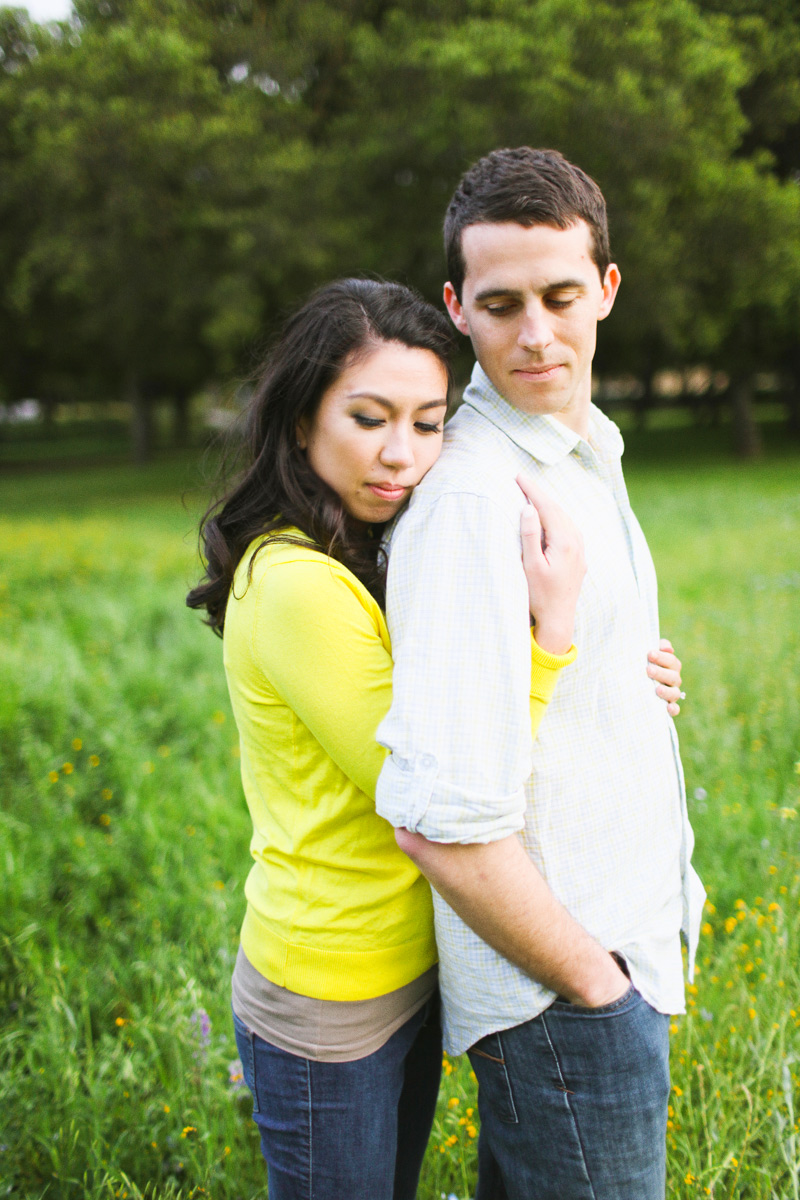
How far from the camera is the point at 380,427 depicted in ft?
5.09

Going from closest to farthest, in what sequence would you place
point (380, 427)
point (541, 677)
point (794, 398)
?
1. point (541, 677)
2. point (380, 427)
3. point (794, 398)

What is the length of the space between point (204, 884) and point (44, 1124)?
1.15 meters

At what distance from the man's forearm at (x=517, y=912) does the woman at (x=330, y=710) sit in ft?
0.63

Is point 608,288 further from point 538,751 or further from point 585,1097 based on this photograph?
point 585,1097

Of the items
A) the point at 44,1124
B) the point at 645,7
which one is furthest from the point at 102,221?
the point at 44,1124

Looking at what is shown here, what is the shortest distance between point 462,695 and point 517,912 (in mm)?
339

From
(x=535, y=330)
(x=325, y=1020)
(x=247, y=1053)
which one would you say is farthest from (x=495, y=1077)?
(x=535, y=330)

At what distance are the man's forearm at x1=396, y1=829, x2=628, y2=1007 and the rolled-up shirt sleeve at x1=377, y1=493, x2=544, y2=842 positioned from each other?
5cm

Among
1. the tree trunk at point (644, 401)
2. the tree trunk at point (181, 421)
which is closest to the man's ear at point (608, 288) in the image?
the tree trunk at point (644, 401)

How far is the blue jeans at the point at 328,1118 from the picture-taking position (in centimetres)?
145

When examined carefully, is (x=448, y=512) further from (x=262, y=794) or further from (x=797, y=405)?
(x=797, y=405)

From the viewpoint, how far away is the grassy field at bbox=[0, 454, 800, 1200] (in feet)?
7.63

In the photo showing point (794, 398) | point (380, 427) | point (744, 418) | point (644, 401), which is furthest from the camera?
point (644, 401)

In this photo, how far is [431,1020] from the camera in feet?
5.53
